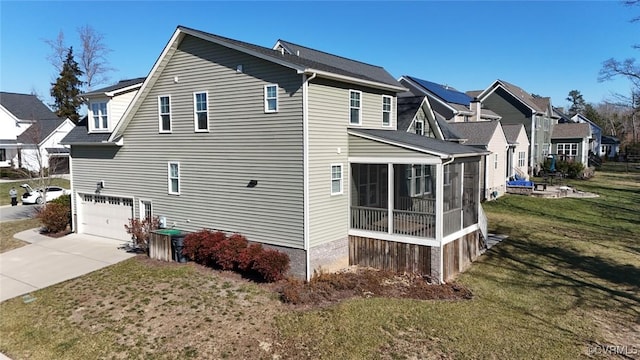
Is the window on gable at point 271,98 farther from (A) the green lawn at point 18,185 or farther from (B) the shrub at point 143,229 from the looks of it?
(A) the green lawn at point 18,185

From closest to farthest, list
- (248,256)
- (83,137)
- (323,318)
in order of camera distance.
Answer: (323,318) < (248,256) < (83,137)

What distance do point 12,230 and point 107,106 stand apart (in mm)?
8865

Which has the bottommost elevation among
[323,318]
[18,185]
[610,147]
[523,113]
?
[323,318]

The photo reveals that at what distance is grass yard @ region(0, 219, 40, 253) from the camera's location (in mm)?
19016

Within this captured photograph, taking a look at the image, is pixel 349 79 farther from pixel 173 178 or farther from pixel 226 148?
pixel 173 178

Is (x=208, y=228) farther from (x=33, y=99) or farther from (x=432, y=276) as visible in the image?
(x=33, y=99)

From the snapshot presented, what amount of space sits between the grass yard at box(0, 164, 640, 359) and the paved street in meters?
15.3

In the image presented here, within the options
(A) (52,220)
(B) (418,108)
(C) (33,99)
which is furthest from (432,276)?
(C) (33,99)

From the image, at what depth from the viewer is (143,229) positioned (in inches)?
675

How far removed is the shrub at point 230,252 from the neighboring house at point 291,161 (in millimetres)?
580

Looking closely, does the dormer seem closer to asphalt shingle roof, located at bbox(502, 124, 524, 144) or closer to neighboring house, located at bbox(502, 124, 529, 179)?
neighboring house, located at bbox(502, 124, 529, 179)

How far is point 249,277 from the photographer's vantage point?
541 inches

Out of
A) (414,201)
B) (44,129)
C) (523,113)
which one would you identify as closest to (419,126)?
(414,201)

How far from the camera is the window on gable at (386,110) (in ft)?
56.2
